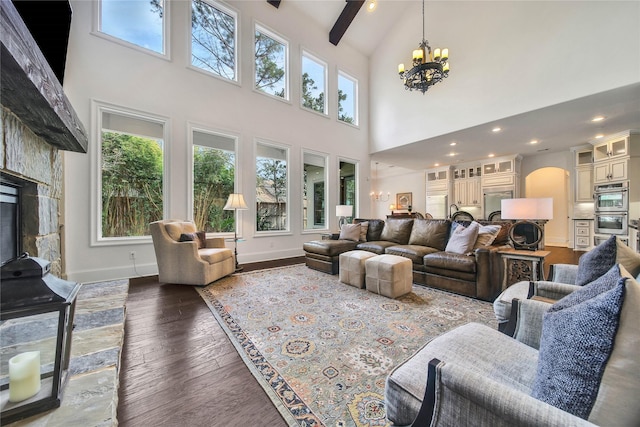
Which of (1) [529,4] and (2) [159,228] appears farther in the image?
(1) [529,4]

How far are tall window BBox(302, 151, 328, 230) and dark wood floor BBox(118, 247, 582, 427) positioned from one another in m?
3.81

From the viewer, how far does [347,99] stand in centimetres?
688

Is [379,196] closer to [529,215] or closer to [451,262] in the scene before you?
[451,262]

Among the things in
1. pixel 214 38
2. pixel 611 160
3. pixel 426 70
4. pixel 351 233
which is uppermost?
pixel 214 38

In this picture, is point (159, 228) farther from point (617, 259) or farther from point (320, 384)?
point (617, 259)

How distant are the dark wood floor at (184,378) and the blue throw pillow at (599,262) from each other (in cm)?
187

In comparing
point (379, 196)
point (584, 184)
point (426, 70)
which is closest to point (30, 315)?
point (426, 70)

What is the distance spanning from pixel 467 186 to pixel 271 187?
264 inches

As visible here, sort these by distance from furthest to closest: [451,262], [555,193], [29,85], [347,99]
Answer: [555,193] → [347,99] → [451,262] → [29,85]

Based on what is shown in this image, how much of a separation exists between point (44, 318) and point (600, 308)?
2712 mm

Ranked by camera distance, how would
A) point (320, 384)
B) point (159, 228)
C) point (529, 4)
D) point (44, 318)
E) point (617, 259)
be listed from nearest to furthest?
point (617, 259) < point (320, 384) < point (44, 318) < point (159, 228) < point (529, 4)

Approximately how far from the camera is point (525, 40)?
14.2ft

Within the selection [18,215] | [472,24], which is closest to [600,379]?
[18,215]

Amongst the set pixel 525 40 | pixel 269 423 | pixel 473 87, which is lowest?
pixel 269 423
